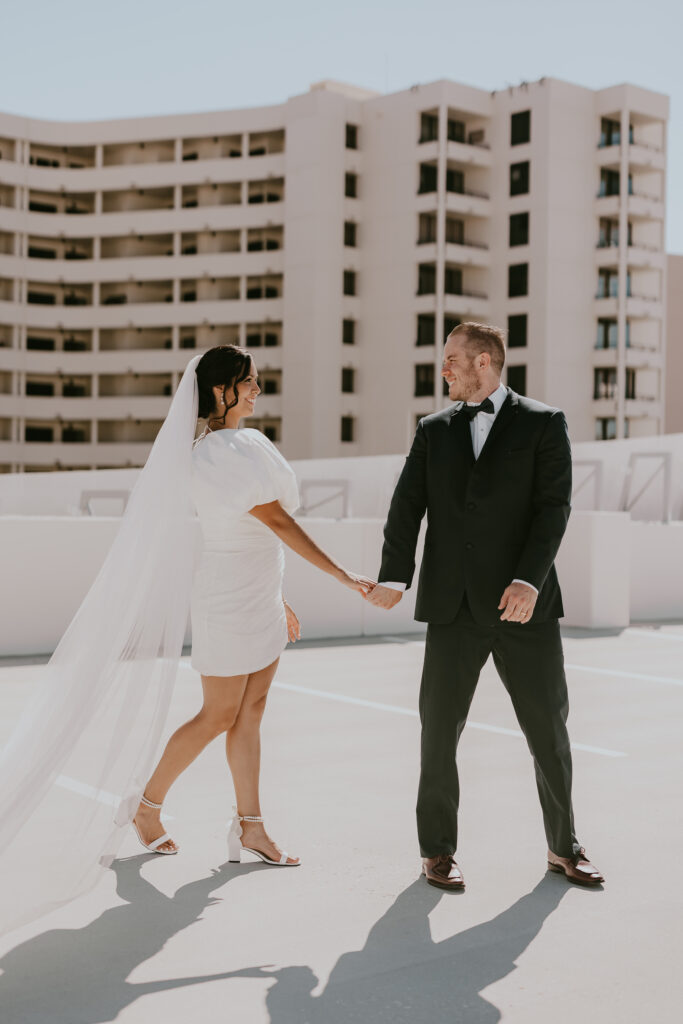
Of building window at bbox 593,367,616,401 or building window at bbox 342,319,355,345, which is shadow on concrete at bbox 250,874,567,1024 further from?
building window at bbox 593,367,616,401

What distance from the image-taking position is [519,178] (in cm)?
5938

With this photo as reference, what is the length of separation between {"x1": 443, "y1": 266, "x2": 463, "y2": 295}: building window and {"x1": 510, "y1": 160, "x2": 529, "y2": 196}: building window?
4.75 metres

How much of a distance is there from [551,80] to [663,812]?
189ft

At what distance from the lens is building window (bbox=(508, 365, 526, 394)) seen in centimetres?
5881

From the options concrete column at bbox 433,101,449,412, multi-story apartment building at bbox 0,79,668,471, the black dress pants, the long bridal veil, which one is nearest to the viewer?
the long bridal veil

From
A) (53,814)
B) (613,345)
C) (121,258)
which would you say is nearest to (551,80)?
(613,345)

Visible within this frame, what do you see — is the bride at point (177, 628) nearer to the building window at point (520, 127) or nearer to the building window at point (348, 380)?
the building window at point (348, 380)

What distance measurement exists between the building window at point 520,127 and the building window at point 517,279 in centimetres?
612

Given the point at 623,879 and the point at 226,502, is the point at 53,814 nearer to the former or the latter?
the point at 226,502

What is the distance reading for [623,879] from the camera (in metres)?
Result: 4.19

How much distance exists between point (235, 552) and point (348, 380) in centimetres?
5674

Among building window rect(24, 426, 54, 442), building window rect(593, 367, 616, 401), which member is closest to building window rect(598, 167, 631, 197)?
building window rect(593, 367, 616, 401)

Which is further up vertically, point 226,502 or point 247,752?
point 226,502

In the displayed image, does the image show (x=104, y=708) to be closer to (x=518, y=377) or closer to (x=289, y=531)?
(x=289, y=531)
